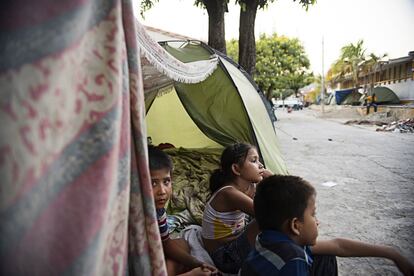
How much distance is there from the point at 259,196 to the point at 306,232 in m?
0.24

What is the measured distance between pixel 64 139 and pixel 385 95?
21.6 m

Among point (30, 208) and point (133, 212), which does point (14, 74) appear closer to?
point (30, 208)

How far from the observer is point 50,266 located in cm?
63

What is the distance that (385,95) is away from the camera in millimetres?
19109

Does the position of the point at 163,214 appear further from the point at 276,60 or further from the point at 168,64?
the point at 276,60

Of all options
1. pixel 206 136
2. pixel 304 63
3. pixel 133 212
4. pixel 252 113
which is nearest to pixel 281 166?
pixel 252 113

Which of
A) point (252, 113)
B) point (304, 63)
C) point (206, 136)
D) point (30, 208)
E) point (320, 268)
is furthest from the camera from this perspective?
point (304, 63)

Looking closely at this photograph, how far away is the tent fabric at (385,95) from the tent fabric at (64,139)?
68.4 ft

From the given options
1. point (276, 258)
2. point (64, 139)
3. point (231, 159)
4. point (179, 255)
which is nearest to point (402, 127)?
point (231, 159)

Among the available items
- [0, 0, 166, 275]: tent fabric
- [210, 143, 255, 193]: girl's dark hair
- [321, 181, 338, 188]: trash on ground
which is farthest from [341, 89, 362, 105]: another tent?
[0, 0, 166, 275]: tent fabric

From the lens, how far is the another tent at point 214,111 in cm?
376

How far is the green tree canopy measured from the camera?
60.4 ft

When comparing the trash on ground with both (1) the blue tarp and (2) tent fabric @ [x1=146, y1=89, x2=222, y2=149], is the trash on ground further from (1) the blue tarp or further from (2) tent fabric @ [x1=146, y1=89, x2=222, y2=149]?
(1) the blue tarp

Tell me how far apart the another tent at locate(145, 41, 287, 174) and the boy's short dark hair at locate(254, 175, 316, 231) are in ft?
7.01
